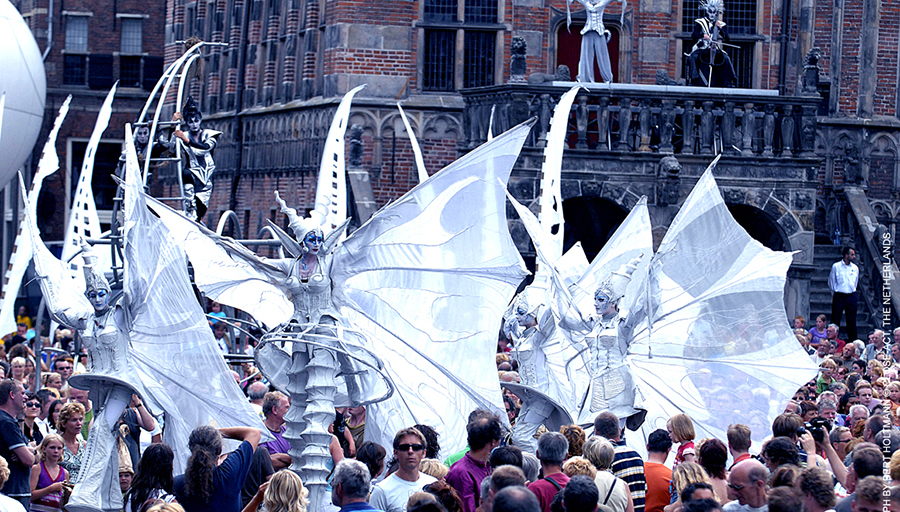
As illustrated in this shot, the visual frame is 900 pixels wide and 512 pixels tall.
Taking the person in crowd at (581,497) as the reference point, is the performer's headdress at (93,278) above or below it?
above

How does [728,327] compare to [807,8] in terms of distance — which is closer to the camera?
[728,327]

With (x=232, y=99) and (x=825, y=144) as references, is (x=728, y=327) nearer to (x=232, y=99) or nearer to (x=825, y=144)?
(x=825, y=144)

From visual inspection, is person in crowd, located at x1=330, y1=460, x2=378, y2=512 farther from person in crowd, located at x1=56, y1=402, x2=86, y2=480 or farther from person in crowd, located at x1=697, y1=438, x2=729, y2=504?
person in crowd, located at x1=56, y1=402, x2=86, y2=480

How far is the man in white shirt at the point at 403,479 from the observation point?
8.89 metres

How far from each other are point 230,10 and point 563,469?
25.8 m

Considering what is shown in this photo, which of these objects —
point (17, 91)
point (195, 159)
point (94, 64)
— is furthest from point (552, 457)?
point (94, 64)

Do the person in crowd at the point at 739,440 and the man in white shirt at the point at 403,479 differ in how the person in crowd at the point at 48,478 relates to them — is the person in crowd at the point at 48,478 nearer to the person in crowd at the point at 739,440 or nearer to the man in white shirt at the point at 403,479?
the man in white shirt at the point at 403,479

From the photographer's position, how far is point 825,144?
2717 cm

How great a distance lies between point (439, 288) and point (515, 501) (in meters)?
5.80

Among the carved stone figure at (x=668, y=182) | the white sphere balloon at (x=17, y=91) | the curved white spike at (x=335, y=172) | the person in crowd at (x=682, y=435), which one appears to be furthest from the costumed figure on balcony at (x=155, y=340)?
the white sphere balloon at (x=17, y=91)

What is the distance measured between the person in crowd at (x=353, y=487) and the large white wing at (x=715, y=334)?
558cm

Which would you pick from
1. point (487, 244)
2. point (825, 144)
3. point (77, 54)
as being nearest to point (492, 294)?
point (487, 244)

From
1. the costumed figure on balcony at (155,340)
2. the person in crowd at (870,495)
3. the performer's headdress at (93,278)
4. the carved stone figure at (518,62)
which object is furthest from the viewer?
the carved stone figure at (518,62)

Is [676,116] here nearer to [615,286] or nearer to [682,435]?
[615,286]
